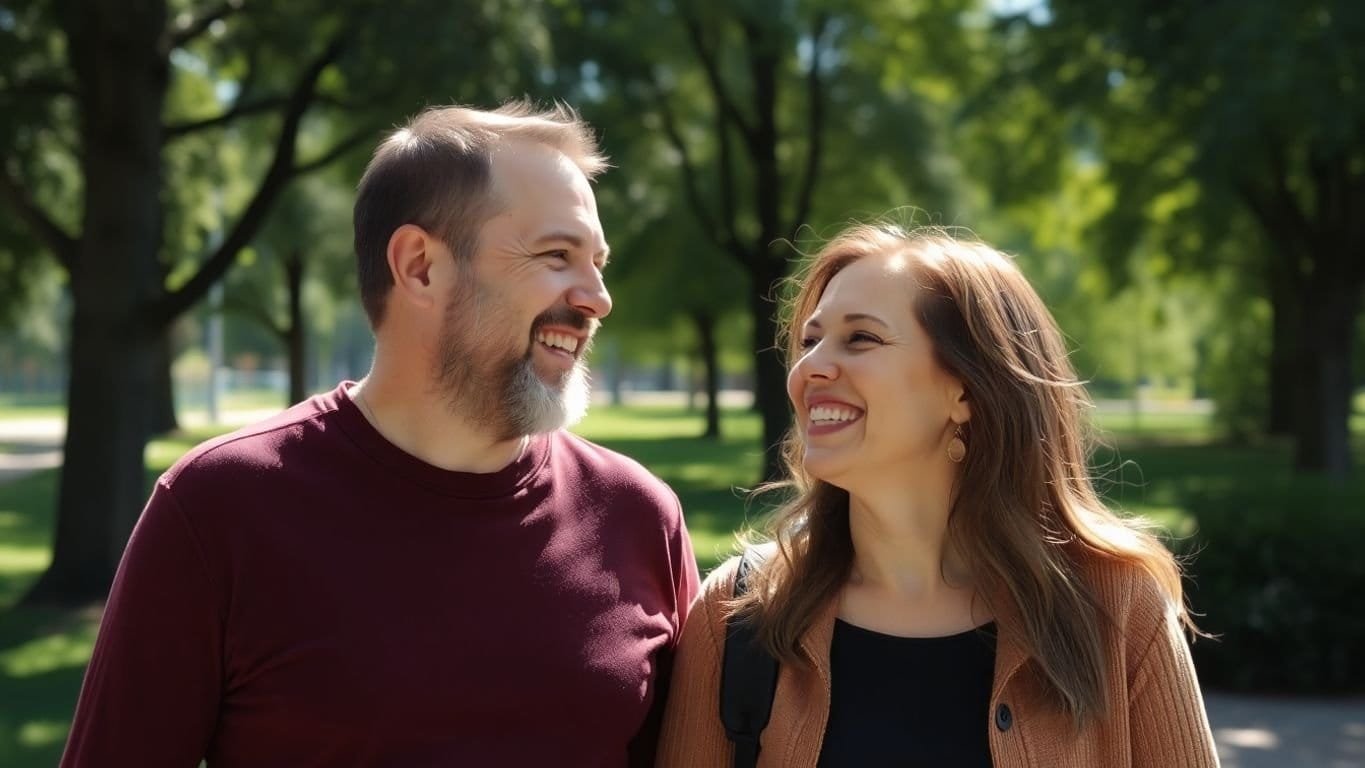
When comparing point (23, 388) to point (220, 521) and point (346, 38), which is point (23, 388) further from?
point (220, 521)

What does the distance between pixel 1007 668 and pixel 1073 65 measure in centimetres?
1792

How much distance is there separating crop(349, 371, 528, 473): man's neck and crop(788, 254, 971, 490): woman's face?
2.06ft

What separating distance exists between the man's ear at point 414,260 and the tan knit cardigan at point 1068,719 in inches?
38.7

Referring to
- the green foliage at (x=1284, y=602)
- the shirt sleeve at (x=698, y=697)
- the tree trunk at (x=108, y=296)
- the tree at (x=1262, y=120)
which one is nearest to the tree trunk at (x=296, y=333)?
the tree at (x=1262, y=120)

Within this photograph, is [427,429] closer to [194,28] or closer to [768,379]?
[194,28]

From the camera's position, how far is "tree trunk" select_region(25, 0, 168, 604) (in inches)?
428

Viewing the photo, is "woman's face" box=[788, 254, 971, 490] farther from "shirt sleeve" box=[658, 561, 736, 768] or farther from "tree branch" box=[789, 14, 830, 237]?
"tree branch" box=[789, 14, 830, 237]

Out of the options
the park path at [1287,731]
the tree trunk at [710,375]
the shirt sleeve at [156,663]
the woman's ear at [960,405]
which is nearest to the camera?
the shirt sleeve at [156,663]

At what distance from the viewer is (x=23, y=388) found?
321 ft

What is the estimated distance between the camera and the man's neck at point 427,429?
9.16 feet

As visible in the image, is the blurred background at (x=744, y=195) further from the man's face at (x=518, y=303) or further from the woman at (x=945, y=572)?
the man's face at (x=518, y=303)

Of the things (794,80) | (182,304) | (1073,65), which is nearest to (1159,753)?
(182,304)

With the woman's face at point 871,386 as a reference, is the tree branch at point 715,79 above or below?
above

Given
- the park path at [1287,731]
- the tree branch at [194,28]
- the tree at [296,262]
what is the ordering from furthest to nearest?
the tree at [296,262], the tree branch at [194,28], the park path at [1287,731]
